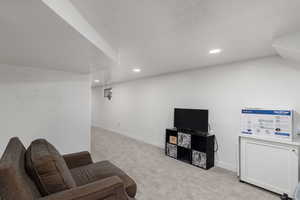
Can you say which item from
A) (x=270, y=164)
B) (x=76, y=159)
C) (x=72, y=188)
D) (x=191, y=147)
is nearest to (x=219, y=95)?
(x=191, y=147)

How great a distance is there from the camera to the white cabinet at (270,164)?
210 cm

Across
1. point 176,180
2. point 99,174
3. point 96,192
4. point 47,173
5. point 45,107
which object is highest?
point 45,107

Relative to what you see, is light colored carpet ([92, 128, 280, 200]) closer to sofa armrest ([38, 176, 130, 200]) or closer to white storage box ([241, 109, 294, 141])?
white storage box ([241, 109, 294, 141])

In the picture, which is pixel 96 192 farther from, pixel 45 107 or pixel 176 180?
pixel 45 107

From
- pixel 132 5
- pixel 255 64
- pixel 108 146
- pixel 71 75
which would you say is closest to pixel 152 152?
pixel 108 146

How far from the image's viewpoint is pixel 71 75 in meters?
3.29

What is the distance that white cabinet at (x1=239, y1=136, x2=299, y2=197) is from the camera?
6.88 feet

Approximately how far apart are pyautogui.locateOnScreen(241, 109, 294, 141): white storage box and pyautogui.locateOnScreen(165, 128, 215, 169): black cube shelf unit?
0.82m

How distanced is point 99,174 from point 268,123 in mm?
2574

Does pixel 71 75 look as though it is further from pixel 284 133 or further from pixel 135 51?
pixel 284 133

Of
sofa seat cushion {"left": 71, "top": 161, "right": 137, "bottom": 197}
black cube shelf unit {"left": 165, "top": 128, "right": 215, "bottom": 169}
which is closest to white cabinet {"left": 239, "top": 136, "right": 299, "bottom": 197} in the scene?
black cube shelf unit {"left": 165, "top": 128, "right": 215, "bottom": 169}

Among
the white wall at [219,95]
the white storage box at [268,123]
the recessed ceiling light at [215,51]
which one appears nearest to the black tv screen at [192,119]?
the white wall at [219,95]

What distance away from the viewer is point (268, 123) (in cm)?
232

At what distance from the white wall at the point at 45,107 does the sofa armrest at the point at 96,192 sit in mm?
2275
